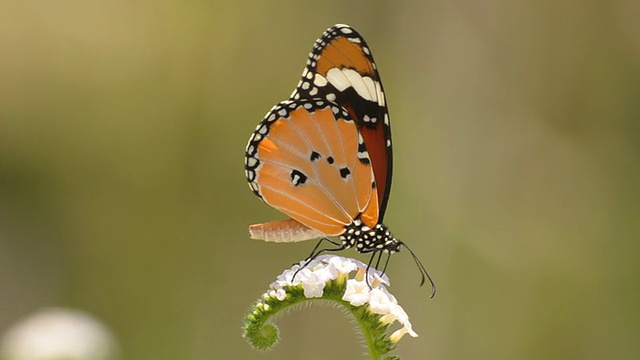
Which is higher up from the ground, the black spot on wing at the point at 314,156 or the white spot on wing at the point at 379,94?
the white spot on wing at the point at 379,94

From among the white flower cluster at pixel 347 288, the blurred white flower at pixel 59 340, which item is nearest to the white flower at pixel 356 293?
the white flower cluster at pixel 347 288

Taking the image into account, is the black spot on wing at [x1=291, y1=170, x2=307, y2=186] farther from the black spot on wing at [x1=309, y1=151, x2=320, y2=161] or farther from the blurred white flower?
the blurred white flower

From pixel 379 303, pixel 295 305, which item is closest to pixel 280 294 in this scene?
pixel 295 305

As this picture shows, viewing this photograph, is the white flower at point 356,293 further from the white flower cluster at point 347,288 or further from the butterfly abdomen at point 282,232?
the butterfly abdomen at point 282,232

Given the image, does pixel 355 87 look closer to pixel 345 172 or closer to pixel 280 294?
pixel 345 172

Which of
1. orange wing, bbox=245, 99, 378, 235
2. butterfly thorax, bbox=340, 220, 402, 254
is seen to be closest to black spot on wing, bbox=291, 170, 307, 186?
orange wing, bbox=245, 99, 378, 235
